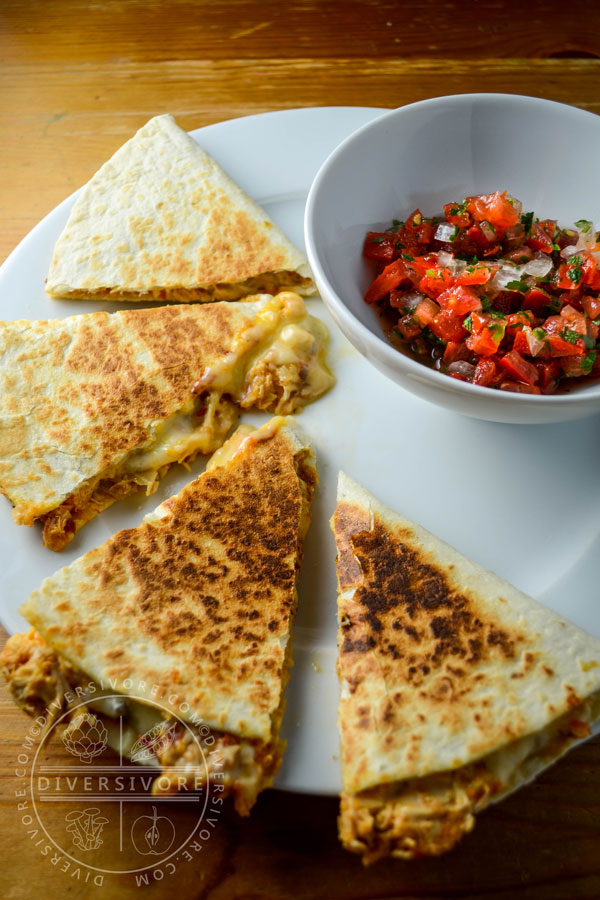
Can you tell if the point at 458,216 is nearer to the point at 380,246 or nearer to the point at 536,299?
the point at 380,246

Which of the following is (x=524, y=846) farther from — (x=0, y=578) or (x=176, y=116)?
(x=176, y=116)

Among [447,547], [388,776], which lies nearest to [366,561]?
[447,547]

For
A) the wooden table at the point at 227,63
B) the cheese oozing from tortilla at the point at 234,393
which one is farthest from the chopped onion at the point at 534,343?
the wooden table at the point at 227,63

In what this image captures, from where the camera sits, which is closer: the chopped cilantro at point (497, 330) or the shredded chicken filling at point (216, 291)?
the chopped cilantro at point (497, 330)

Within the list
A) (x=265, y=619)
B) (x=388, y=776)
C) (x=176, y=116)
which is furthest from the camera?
(x=176, y=116)

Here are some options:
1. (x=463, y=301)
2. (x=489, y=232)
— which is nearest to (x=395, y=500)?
(x=463, y=301)

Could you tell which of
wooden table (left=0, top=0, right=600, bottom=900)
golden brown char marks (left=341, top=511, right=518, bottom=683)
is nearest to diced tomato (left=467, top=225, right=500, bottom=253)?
golden brown char marks (left=341, top=511, right=518, bottom=683)

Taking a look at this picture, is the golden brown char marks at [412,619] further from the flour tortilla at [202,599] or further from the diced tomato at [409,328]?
the diced tomato at [409,328]

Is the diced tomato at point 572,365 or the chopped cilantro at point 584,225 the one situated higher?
the chopped cilantro at point 584,225
